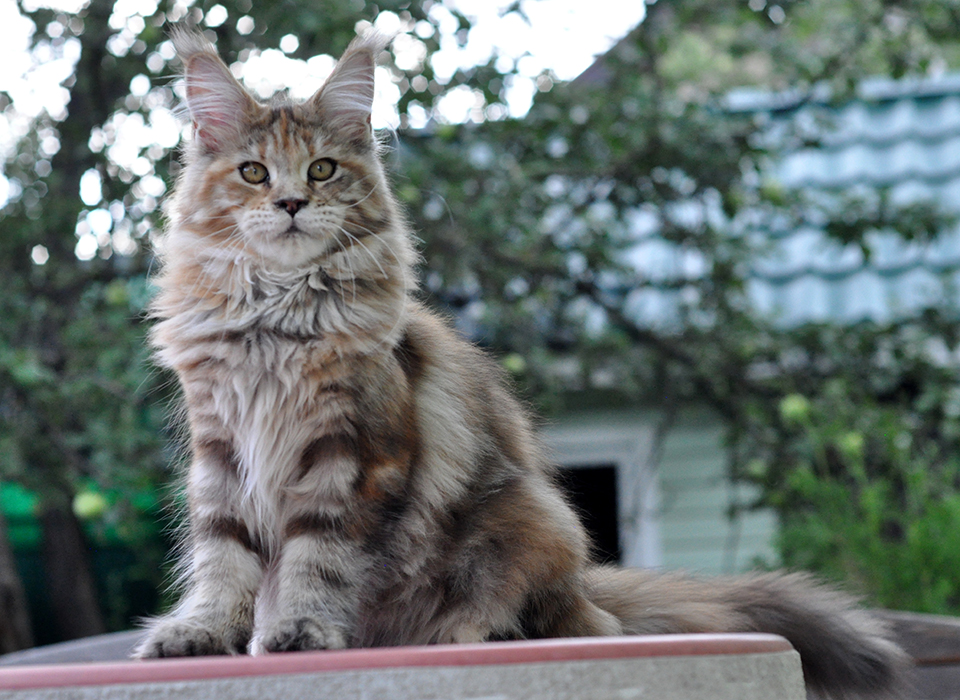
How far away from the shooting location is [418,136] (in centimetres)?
334

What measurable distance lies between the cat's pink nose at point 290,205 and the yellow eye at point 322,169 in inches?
3.7

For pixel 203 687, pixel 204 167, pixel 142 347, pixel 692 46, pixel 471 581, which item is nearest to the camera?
pixel 203 687

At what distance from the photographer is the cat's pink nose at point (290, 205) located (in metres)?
1.43

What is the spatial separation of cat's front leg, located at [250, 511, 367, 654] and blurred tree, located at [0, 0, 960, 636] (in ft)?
4.06

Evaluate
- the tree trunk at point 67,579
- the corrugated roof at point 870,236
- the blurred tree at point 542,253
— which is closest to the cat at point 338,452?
the blurred tree at point 542,253

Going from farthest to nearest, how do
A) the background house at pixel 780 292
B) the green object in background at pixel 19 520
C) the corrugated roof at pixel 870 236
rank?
1. the background house at pixel 780 292
2. the corrugated roof at pixel 870 236
3. the green object in background at pixel 19 520

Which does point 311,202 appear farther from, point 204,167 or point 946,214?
point 946,214

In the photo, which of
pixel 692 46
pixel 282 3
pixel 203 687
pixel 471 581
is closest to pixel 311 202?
pixel 471 581

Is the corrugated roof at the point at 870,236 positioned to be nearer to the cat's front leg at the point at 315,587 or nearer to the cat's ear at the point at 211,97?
the cat's ear at the point at 211,97

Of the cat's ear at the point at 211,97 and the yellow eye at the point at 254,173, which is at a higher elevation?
the cat's ear at the point at 211,97

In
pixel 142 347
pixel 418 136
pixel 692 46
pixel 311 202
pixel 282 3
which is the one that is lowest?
pixel 142 347

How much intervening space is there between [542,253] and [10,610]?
2.35 m

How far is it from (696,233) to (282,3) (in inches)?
81.5

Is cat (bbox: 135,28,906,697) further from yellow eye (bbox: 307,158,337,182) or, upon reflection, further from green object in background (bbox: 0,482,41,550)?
green object in background (bbox: 0,482,41,550)
